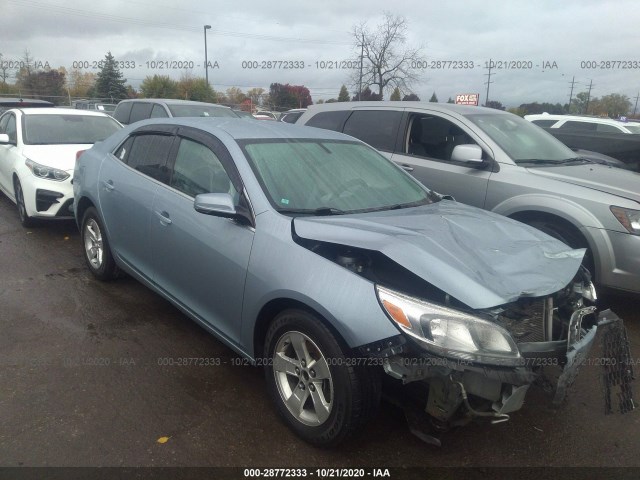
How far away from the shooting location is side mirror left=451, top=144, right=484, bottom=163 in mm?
5098

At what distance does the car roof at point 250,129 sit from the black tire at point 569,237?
78.6 inches


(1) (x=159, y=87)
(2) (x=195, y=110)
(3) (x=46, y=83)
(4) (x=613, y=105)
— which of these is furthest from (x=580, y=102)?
(2) (x=195, y=110)

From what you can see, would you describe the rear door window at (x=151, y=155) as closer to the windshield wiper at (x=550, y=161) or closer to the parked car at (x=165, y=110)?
the windshield wiper at (x=550, y=161)

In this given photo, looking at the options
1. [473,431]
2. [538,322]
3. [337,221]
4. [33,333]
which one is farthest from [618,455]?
[33,333]

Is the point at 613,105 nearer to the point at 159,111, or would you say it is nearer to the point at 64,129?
the point at 159,111

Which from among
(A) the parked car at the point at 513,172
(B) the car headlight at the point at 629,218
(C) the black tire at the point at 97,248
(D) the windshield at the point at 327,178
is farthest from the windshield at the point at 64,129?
(B) the car headlight at the point at 629,218

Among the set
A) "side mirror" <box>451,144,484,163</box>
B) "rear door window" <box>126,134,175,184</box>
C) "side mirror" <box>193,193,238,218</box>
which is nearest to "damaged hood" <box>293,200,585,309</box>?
"side mirror" <box>193,193,238,218</box>

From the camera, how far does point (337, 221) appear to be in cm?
296

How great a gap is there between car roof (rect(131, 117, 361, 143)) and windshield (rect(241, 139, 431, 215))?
0.09m

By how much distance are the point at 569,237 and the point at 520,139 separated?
151 cm

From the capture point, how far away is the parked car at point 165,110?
10.2 meters

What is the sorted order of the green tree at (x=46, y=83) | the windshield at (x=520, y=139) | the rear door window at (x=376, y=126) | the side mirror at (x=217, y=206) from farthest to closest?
the green tree at (x=46, y=83)
the rear door window at (x=376, y=126)
the windshield at (x=520, y=139)
the side mirror at (x=217, y=206)

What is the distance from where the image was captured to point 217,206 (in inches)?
118

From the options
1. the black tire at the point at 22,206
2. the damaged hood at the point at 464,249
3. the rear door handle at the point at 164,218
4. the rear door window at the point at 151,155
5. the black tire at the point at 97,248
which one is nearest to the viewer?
the damaged hood at the point at 464,249
